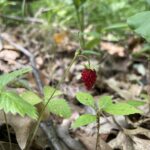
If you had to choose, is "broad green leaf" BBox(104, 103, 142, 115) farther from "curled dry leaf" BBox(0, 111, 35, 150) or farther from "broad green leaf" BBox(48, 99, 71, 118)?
"curled dry leaf" BBox(0, 111, 35, 150)

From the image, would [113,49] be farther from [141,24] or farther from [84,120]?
[84,120]

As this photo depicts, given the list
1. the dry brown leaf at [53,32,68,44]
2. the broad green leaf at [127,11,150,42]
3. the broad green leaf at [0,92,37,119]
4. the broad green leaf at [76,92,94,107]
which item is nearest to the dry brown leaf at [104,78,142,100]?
the broad green leaf at [127,11,150,42]

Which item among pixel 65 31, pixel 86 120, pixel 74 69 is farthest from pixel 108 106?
pixel 65 31

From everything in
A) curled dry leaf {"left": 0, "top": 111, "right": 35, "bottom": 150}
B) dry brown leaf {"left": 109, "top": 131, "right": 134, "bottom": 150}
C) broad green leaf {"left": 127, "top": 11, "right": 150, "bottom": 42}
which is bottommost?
dry brown leaf {"left": 109, "top": 131, "right": 134, "bottom": 150}

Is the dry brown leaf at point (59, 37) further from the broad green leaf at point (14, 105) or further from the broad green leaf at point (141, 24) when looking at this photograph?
the broad green leaf at point (14, 105)

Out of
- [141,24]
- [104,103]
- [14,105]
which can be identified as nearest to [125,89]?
[141,24]

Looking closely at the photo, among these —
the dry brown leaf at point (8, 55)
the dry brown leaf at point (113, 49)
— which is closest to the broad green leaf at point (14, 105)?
the dry brown leaf at point (8, 55)
